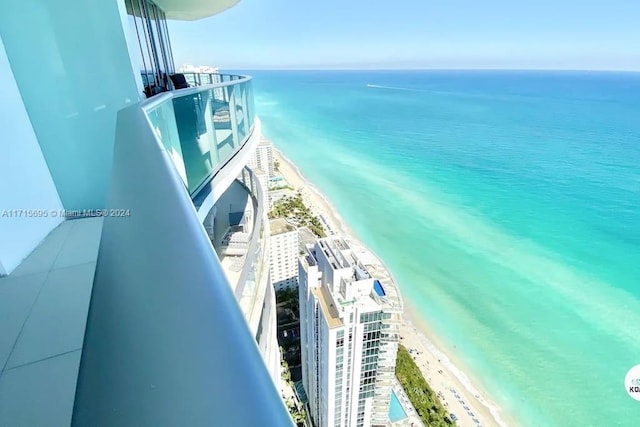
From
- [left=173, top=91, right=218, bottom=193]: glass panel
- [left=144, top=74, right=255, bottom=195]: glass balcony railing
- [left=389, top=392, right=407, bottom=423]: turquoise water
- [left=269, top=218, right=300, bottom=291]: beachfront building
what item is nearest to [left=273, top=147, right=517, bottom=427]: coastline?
[left=389, top=392, right=407, bottom=423]: turquoise water

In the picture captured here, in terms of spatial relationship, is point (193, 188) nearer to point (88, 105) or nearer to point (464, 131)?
point (88, 105)

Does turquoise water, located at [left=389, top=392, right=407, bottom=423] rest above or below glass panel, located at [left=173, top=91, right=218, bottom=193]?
below

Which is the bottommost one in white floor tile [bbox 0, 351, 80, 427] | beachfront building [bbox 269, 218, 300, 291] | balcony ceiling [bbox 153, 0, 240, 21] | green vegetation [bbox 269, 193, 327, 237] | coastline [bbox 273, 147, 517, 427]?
coastline [bbox 273, 147, 517, 427]

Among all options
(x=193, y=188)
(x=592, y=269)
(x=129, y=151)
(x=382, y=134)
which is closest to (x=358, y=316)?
(x=193, y=188)

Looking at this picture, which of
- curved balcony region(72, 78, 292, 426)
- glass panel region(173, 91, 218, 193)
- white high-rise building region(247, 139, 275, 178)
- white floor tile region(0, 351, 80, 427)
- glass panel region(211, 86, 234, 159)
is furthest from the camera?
white high-rise building region(247, 139, 275, 178)

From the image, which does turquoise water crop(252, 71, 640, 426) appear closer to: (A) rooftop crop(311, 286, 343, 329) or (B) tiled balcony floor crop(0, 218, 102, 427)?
(A) rooftop crop(311, 286, 343, 329)

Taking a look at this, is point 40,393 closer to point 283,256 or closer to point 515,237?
point 283,256

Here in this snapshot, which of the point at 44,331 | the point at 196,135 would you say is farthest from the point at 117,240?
the point at 196,135
